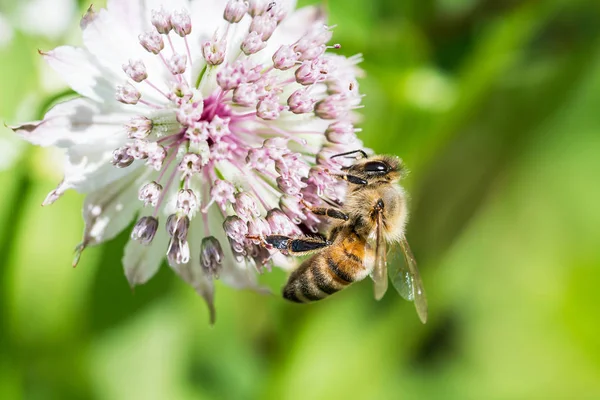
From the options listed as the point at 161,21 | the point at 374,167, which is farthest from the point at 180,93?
the point at 374,167

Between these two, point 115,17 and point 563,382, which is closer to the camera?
point 115,17

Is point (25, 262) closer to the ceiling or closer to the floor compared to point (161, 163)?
closer to the floor

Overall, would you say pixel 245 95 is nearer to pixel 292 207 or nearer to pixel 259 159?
pixel 259 159

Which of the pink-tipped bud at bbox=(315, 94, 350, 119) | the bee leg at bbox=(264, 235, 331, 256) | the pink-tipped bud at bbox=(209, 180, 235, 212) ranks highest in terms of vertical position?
the pink-tipped bud at bbox=(315, 94, 350, 119)

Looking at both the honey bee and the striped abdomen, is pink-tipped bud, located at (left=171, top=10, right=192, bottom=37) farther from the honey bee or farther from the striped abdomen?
the striped abdomen

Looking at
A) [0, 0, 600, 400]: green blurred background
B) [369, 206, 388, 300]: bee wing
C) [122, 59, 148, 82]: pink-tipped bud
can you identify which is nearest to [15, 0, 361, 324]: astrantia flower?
[122, 59, 148, 82]: pink-tipped bud

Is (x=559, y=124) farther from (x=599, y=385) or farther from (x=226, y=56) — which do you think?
(x=226, y=56)

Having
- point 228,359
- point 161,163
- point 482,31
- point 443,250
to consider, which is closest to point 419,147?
point 482,31
